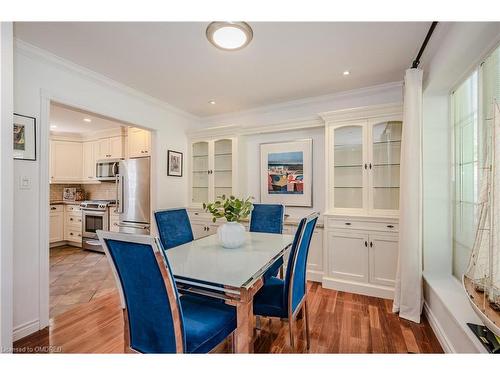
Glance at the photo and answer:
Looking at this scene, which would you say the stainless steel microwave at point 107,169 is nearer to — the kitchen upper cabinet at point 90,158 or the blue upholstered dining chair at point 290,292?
the kitchen upper cabinet at point 90,158

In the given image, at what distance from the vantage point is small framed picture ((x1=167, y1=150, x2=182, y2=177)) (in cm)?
361

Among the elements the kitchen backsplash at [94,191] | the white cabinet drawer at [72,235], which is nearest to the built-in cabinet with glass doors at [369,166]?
the kitchen backsplash at [94,191]

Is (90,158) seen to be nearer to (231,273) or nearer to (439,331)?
(231,273)

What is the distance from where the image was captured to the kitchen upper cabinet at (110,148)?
4680 mm

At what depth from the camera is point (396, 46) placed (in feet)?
6.69

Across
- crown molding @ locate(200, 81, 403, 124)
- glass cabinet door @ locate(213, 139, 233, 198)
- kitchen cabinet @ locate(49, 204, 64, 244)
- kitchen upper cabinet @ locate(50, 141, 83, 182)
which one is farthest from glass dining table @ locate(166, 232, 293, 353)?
kitchen upper cabinet @ locate(50, 141, 83, 182)

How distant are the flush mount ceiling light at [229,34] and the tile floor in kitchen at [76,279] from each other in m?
2.85

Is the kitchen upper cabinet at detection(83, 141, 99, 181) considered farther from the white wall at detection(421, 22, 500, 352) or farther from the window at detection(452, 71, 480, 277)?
the window at detection(452, 71, 480, 277)

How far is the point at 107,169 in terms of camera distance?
468cm
